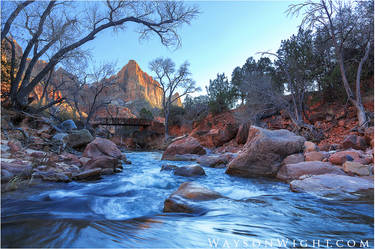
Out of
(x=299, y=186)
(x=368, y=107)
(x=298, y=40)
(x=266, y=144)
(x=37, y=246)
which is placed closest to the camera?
(x=37, y=246)

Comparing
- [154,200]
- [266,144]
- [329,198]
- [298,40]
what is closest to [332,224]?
[329,198]

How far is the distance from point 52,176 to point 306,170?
5018 millimetres

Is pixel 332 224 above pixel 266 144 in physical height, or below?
below

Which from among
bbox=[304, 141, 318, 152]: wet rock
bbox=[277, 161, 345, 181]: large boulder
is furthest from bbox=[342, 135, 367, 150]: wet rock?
bbox=[277, 161, 345, 181]: large boulder

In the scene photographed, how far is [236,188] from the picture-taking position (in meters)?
3.77

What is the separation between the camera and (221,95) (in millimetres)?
22078

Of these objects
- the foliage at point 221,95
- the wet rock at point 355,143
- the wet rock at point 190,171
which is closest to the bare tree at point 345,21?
the wet rock at point 355,143

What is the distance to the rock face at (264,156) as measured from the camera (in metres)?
4.89

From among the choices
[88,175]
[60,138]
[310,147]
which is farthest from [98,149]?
[310,147]

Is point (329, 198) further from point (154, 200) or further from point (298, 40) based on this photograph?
point (298, 40)

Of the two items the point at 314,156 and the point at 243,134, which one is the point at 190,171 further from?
the point at 243,134

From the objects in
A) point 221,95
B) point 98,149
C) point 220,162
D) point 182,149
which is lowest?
point 220,162

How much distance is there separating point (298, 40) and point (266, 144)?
39.5 ft

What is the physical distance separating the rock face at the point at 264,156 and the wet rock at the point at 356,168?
1333mm
